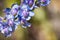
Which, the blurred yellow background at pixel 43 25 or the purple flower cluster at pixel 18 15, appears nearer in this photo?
the purple flower cluster at pixel 18 15

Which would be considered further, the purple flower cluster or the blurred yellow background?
the blurred yellow background

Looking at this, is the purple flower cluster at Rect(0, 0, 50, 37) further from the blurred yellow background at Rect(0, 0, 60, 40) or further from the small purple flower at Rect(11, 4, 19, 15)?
the blurred yellow background at Rect(0, 0, 60, 40)

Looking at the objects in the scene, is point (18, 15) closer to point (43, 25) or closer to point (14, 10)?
point (14, 10)

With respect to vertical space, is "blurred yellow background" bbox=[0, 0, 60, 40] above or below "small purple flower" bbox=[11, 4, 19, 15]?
below

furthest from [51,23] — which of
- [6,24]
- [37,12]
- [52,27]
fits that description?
[6,24]

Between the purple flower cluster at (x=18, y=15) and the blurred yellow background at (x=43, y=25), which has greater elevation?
the purple flower cluster at (x=18, y=15)

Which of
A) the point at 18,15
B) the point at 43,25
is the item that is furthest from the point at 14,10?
the point at 43,25

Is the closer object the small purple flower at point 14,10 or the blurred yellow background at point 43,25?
the small purple flower at point 14,10

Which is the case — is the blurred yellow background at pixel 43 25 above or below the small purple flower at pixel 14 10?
below

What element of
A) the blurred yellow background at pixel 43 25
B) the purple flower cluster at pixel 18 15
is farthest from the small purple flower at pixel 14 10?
the blurred yellow background at pixel 43 25

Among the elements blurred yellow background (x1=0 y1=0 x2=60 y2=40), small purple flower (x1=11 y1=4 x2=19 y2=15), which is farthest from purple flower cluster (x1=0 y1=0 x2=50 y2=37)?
blurred yellow background (x1=0 y1=0 x2=60 y2=40)

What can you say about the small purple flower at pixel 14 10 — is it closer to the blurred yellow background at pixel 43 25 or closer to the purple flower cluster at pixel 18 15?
the purple flower cluster at pixel 18 15
